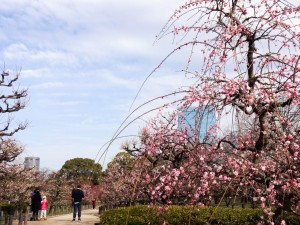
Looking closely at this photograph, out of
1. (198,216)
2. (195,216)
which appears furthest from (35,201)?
(195,216)

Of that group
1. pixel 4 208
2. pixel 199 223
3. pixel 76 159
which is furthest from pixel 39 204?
pixel 76 159

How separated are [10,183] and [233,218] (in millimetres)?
12327

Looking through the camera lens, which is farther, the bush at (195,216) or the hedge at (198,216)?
the bush at (195,216)

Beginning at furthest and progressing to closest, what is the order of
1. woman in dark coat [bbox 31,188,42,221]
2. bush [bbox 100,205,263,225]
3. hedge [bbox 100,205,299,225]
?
woman in dark coat [bbox 31,188,42,221] → bush [bbox 100,205,263,225] → hedge [bbox 100,205,299,225]

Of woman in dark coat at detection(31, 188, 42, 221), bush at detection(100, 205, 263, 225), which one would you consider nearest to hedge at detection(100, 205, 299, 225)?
bush at detection(100, 205, 263, 225)

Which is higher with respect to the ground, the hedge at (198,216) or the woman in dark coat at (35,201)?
the woman in dark coat at (35,201)

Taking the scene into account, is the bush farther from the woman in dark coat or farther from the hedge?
the woman in dark coat

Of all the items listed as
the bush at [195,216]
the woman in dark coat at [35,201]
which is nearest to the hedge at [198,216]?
the bush at [195,216]

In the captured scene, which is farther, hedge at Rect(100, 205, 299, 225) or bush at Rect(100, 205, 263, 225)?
bush at Rect(100, 205, 263, 225)

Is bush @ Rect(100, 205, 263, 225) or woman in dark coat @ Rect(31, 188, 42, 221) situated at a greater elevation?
woman in dark coat @ Rect(31, 188, 42, 221)

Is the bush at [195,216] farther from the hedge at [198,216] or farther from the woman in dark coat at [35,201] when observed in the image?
the woman in dark coat at [35,201]

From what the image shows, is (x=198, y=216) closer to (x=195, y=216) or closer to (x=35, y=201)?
(x=195, y=216)

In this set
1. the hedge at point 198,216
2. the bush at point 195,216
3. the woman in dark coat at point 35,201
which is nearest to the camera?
the hedge at point 198,216

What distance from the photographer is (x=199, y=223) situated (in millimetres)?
9992
